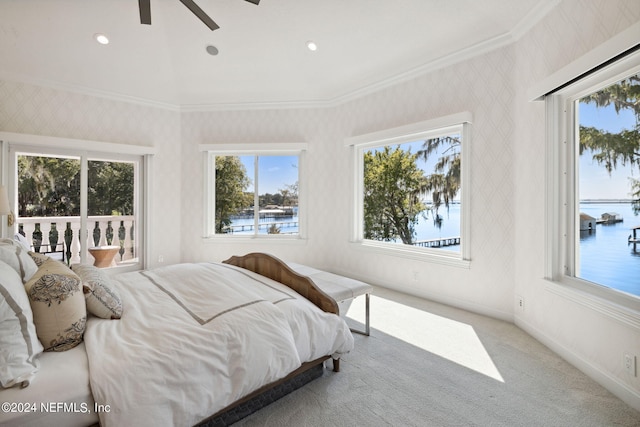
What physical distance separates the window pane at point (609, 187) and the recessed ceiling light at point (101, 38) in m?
4.88

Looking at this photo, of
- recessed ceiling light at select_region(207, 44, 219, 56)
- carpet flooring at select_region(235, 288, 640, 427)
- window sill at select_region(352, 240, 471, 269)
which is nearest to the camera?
carpet flooring at select_region(235, 288, 640, 427)

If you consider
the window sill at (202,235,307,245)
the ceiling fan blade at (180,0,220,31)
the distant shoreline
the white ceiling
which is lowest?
the window sill at (202,235,307,245)

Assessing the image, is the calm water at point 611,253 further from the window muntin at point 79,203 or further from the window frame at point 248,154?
the window muntin at point 79,203

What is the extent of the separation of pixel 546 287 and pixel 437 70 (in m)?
2.54

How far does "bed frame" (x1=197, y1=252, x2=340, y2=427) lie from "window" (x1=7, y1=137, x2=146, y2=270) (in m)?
2.82

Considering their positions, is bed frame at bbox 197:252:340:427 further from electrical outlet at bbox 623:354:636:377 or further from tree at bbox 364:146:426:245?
tree at bbox 364:146:426:245

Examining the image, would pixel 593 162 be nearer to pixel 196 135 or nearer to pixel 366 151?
pixel 366 151

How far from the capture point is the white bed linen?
3.63 ft

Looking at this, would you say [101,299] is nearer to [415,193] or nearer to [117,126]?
[415,193]

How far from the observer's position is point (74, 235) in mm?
4211

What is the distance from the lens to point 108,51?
387 cm

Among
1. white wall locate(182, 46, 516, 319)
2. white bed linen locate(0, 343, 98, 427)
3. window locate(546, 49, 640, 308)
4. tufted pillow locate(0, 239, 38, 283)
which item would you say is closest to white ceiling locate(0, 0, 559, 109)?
white wall locate(182, 46, 516, 319)

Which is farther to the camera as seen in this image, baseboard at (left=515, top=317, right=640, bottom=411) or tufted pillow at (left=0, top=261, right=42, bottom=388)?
baseboard at (left=515, top=317, right=640, bottom=411)

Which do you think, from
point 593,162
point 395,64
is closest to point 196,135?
point 395,64
